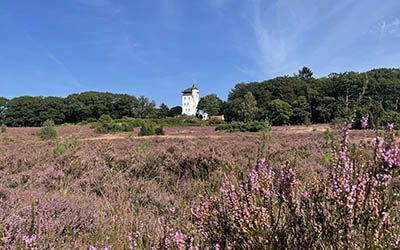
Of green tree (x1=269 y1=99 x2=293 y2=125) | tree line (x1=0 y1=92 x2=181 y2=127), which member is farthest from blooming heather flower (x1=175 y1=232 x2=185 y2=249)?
tree line (x1=0 y1=92 x2=181 y2=127)

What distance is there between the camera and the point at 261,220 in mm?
1722

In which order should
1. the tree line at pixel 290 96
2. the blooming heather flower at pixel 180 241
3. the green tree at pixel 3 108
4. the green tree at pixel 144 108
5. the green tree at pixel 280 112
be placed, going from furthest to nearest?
the green tree at pixel 144 108 < the green tree at pixel 3 108 < the tree line at pixel 290 96 < the green tree at pixel 280 112 < the blooming heather flower at pixel 180 241

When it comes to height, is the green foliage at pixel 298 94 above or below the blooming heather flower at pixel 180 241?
above

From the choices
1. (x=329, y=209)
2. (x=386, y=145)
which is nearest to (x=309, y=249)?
(x=329, y=209)

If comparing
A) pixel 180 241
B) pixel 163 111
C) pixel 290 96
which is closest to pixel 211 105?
pixel 163 111

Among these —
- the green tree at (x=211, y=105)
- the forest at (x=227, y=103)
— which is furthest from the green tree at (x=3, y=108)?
the green tree at (x=211, y=105)

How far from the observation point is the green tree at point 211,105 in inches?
4409

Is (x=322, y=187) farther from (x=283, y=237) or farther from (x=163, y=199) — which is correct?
(x=163, y=199)

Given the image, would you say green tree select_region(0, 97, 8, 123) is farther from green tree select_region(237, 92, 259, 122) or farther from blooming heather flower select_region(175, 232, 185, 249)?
blooming heather flower select_region(175, 232, 185, 249)

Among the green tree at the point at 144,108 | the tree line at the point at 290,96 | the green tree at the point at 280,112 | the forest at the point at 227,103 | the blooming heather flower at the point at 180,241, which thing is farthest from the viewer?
the green tree at the point at 144,108

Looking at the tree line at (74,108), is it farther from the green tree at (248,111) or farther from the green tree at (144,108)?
the green tree at (248,111)

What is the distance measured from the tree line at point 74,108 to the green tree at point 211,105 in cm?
1463

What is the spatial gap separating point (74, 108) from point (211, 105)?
152ft

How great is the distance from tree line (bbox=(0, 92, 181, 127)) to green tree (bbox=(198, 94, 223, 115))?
14625 mm
